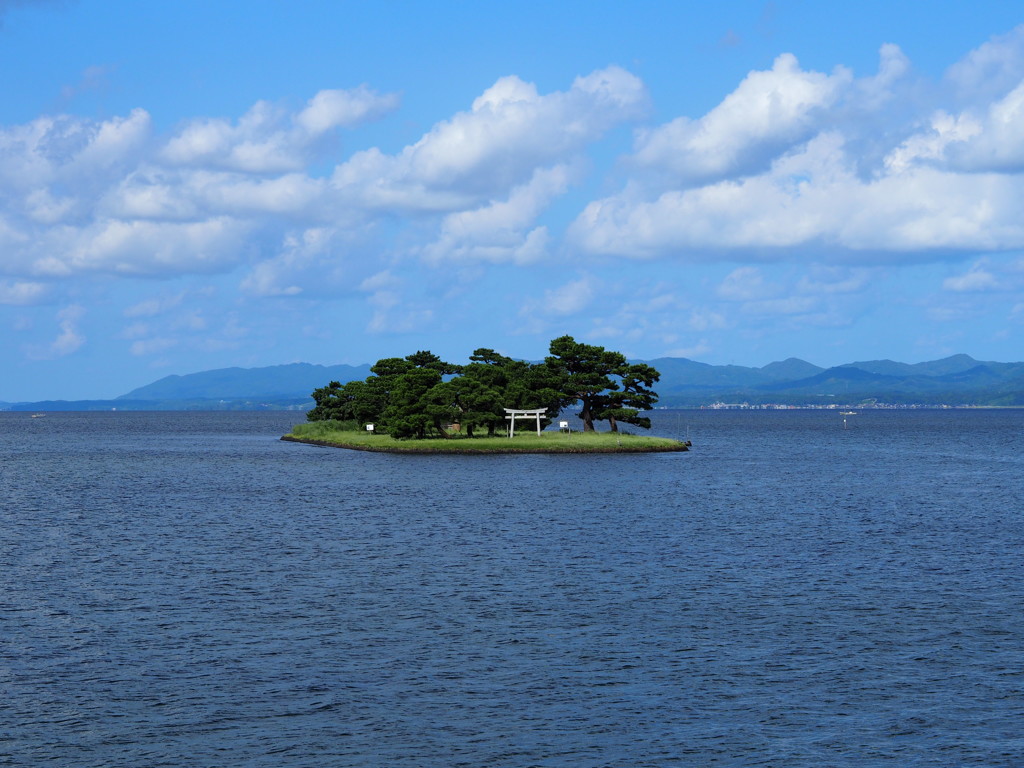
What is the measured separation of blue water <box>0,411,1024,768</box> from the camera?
2295 cm

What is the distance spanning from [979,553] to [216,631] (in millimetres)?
35981

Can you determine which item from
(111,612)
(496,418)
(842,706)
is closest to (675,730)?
(842,706)

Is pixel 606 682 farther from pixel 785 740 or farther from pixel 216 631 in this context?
pixel 216 631

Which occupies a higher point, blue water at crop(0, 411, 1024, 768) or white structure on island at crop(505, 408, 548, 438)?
white structure on island at crop(505, 408, 548, 438)

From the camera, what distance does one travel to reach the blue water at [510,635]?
2295 cm

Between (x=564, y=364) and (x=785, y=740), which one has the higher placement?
(x=564, y=364)

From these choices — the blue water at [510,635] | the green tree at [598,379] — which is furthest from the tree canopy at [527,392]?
the blue water at [510,635]

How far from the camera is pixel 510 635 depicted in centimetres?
3203

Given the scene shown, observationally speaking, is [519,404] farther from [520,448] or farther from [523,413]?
[520,448]

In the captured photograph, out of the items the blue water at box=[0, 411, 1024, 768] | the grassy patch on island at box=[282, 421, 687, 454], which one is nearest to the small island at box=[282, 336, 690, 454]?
the grassy patch on island at box=[282, 421, 687, 454]

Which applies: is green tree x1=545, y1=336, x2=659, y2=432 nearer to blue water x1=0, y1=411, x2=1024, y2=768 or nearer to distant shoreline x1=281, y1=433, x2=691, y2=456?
distant shoreline x1=281, y1=433, x2=691, y2=456

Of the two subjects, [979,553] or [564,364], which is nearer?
[979,553]

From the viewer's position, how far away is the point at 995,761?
70.7 ft

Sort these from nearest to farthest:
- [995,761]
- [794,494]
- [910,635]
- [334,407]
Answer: [995,761], [910,635], [794,494], [334,407]
